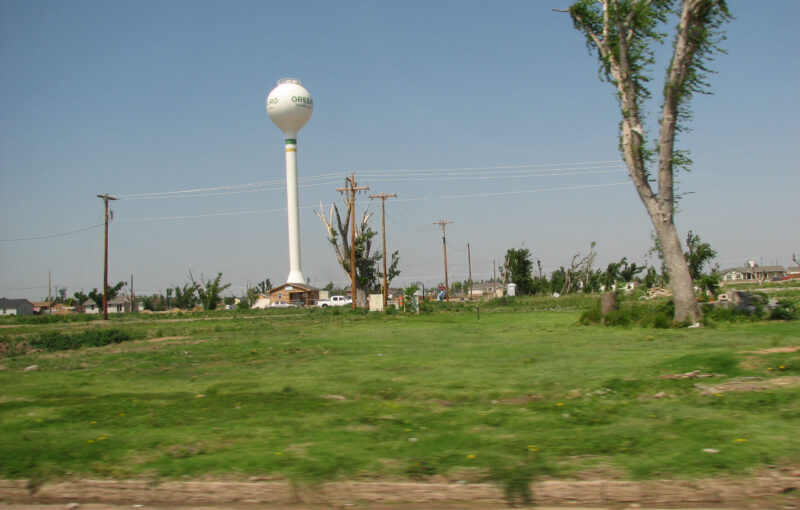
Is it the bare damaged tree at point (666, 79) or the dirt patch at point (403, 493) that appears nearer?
the dirt patch at point (403, 493)

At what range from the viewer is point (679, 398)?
319 inches

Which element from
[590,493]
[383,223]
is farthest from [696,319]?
[383,223]

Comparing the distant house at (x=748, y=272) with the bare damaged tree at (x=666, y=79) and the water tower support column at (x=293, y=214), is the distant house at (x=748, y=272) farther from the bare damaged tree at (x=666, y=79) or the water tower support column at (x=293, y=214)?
the bare damaged tree at (x=666, y=79)

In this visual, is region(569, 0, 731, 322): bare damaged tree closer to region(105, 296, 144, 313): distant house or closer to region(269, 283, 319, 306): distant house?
region(269, 283, 319, 306): distant house

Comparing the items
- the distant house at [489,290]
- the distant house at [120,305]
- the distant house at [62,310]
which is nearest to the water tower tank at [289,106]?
the distant house at [489,290]

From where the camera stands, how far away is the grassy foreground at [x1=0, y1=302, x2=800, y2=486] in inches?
231

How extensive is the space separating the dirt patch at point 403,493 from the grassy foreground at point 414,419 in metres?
0.15

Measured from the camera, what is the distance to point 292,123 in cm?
8350

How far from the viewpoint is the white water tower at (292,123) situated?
81938 mm

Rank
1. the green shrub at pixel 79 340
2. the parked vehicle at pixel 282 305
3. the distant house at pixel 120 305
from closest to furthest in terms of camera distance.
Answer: the green shrub at pixel 79 340
the parked vehicle at pixel 282 305
the distant house at pixel 120 305

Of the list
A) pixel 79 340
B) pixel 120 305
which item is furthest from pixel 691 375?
pixel 120 305

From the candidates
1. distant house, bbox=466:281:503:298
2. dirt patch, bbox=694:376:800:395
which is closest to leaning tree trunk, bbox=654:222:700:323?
dirt patch, bbox=694:376:800:395

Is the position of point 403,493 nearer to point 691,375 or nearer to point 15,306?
point 691,375

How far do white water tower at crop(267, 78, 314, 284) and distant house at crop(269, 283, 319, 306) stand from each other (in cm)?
226
